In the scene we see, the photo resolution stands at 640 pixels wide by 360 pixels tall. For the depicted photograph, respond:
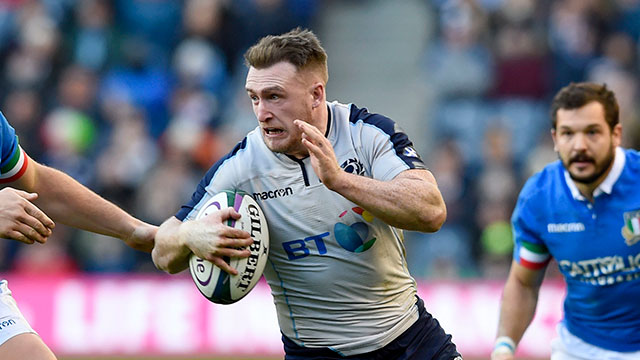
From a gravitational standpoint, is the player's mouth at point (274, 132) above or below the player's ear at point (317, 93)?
below

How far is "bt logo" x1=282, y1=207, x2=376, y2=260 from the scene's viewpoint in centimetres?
565

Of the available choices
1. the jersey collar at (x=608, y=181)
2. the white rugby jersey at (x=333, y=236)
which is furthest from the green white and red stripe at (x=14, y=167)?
the jersey collar at (x=608, y=181)

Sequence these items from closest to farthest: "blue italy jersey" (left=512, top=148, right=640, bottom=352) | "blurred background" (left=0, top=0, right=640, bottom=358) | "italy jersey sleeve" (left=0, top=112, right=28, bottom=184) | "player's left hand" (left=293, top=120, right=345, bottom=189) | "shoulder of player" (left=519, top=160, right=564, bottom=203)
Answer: "player's left hand" (left=293, top=120, right=345, bottom=189)
"italy jersey sleeve" (left=0, top=112, right=28, bottom=184)
"blue italy jersey" (left=512, top=148, right=640, bottom=352)
"shoulder of player" (left=519, top=160, right=564, bottom=203)
"blurred background" (left=0, top=0, right=640, bottom=358)

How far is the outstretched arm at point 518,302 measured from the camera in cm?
678

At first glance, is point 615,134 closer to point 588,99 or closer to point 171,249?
point 588,99

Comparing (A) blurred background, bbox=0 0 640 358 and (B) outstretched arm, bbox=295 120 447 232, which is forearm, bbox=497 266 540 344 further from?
A: (A) blurred background, bbox=0 0 640 358

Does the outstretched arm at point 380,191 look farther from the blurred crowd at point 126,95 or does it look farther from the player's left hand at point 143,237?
the blurred crowd at point 126,95

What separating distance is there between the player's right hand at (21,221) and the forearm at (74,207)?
83cm

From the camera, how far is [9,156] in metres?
5.88

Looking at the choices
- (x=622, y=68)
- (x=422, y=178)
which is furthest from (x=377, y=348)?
(x=622, y=68)

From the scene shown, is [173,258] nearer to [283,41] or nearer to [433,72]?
[283,41]

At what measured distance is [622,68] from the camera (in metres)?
14.7

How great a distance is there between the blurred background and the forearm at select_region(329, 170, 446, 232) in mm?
7933

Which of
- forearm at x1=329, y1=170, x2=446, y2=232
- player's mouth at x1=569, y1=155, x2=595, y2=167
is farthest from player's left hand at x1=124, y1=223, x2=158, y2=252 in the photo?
player's mouth at x1=569, y1=155, x2=595, y2=167
